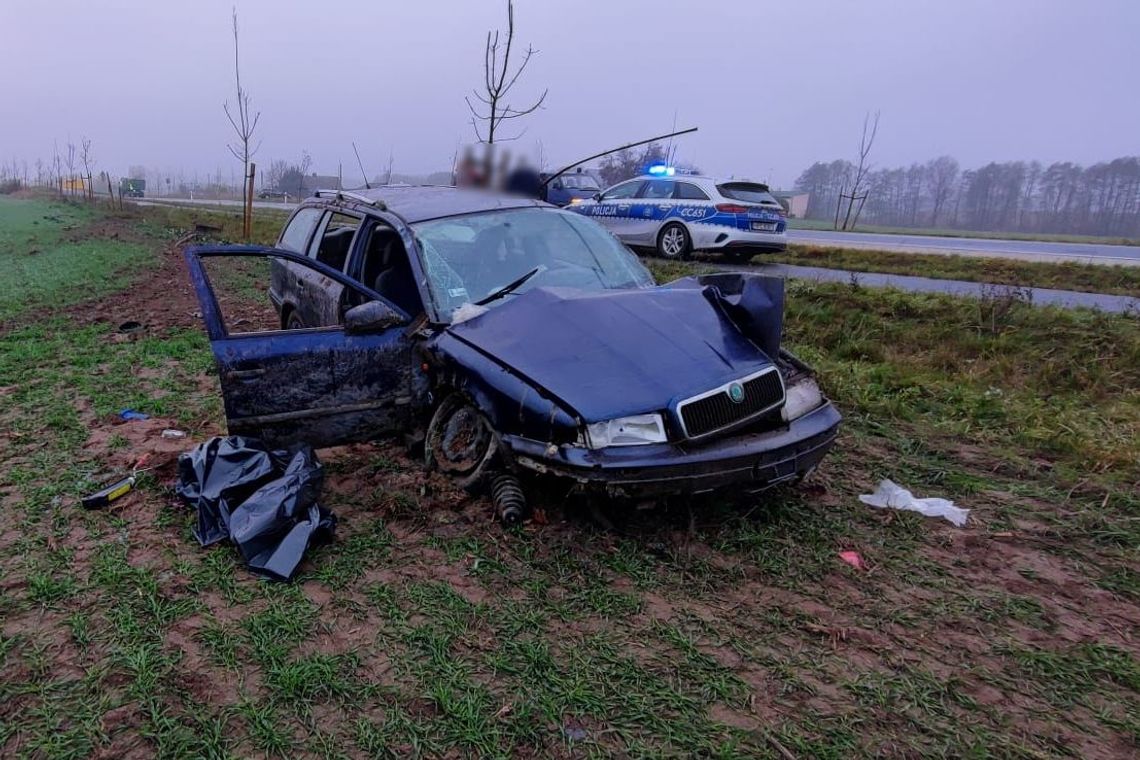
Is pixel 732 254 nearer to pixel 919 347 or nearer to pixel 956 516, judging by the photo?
pixel 919 347

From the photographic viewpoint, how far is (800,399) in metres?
3.47

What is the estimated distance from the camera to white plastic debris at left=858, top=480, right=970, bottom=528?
11.9ft

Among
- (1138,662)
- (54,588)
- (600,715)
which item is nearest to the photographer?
(600,715)

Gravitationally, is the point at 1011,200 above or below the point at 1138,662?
above

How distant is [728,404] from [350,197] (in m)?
3.33

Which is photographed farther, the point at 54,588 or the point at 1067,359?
the point at 1067,359

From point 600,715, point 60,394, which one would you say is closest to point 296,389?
point 600,715

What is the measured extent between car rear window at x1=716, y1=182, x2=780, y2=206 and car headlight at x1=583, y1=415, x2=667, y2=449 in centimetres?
844

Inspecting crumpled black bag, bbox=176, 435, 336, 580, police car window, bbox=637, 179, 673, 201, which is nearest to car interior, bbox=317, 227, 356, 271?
crumpled black bag, bbox=176, 435, 336, 580

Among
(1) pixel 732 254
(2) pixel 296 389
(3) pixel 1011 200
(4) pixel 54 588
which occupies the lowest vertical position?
(4) pixel 54 588

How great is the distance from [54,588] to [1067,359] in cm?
712

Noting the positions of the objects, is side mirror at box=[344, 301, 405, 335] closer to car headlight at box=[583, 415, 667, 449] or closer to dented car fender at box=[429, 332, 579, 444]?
dented car fender at box=[429, 332, 579, 444]

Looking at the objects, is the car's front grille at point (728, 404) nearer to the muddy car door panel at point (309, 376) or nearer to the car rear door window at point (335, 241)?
the muddy car door panel at point (309, 376)

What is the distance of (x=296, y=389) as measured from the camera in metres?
3.53
